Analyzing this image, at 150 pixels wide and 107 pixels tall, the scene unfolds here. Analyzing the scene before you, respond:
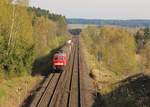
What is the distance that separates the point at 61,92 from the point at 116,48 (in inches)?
4050

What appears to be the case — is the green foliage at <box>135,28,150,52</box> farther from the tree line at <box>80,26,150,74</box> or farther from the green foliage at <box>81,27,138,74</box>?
the green foliage at <box>81,27,138,74</box>

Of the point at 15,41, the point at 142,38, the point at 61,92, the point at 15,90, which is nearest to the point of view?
the point at 61,92

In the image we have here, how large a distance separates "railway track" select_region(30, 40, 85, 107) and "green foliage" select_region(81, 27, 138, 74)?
56.8 metres

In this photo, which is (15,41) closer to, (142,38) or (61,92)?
(61,92)

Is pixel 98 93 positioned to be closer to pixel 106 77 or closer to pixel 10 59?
pixel 106 77

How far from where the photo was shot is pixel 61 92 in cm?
3469

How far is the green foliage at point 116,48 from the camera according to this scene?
11362 cm

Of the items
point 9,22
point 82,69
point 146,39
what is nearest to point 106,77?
point 82,69

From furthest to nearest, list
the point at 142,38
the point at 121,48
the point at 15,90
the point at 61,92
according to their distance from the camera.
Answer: the point at 142,38 → the point at 121,48 → the point at 15,90 → the point at 61,92

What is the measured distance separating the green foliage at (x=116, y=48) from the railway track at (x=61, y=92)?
56848 millimetres

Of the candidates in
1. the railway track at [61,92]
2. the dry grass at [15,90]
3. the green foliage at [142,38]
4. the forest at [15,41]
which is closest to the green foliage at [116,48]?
the green foliage at [142,38]

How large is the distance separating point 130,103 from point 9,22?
84.6 ft

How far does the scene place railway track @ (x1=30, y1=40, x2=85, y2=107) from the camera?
2983cm

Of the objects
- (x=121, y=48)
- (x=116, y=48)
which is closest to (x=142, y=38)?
(x=121, y=48)
